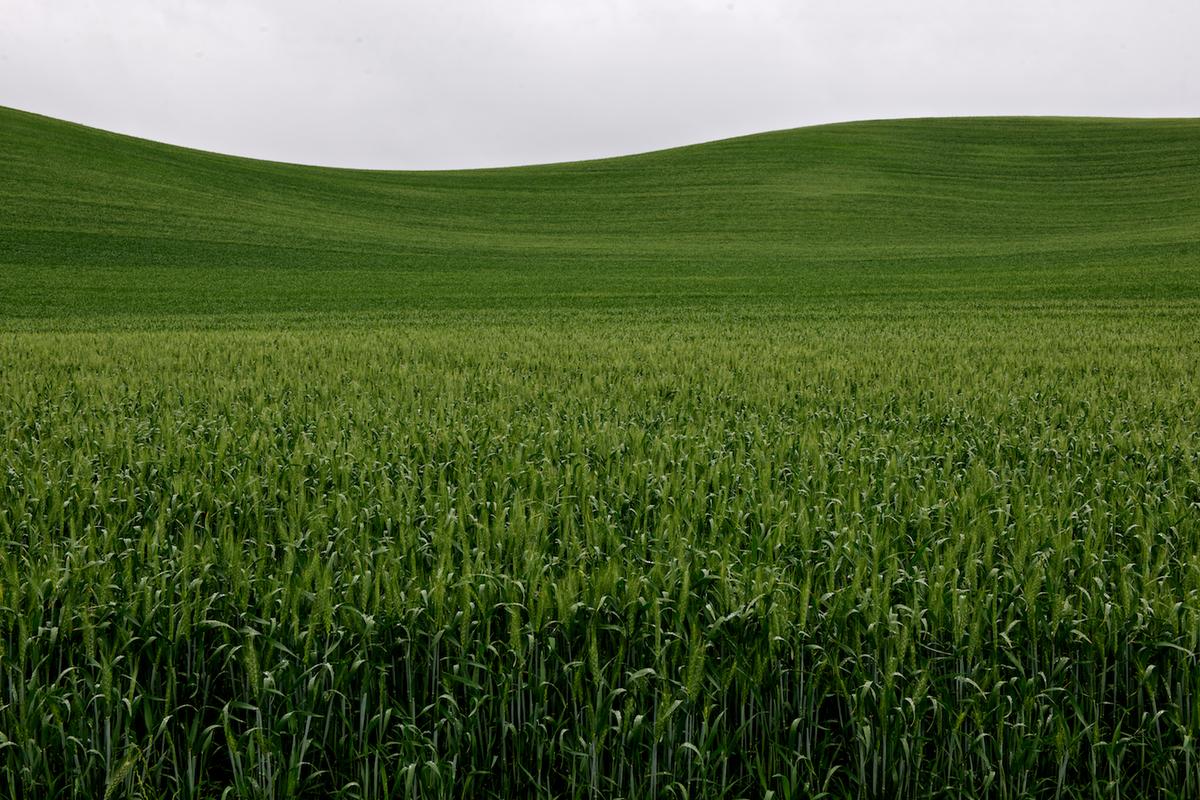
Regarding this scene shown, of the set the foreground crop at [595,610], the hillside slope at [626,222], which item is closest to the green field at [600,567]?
the foreground crop at [595,610]

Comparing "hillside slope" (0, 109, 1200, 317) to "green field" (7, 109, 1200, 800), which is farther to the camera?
"hillside slope" (0, 109, 1200, 317)

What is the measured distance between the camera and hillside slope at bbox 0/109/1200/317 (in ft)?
104

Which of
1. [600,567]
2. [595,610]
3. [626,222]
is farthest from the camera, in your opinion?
[626,222]

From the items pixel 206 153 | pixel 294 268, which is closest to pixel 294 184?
pixel 206 153

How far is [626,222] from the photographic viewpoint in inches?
2128

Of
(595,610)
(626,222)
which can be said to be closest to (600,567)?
(595,610)

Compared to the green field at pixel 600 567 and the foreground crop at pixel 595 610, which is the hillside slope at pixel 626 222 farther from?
the foreground crop at pixel 595 610

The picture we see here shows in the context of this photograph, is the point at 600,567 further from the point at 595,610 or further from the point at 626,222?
the point at 626,222

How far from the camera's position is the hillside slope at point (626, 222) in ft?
104

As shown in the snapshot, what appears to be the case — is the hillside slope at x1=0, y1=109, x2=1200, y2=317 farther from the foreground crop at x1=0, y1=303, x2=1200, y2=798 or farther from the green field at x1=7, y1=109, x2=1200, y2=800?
the foreground crop at x1=0, y1=303, x2=1200, y2=798

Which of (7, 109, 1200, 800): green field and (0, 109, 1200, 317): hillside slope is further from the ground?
(0, 109, 1200, 317): hillside slope

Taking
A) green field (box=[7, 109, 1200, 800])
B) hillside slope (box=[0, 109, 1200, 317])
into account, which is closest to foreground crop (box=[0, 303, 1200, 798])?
green field (box=[7, 109, 1200, 800])

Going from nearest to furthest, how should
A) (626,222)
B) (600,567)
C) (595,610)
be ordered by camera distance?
(595,610)
(600,567)
(626,222)

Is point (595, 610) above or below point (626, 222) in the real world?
below
